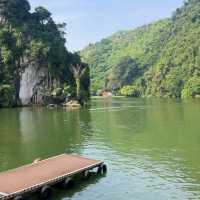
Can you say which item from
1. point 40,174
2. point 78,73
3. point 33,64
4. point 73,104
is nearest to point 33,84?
point 33,64

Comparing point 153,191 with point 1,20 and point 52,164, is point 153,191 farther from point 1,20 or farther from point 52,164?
point 1,20

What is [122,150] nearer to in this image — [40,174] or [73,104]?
[40,174]

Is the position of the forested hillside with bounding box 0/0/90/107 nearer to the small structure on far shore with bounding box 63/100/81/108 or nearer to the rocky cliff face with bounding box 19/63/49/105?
the rocky cliff face with bounding box 19/63/49/105

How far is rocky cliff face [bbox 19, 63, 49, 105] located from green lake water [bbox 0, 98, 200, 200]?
47601mm

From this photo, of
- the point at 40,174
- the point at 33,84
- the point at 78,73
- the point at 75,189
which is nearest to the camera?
the point at 75,189

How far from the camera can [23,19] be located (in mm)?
141000

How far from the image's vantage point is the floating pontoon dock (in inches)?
1150

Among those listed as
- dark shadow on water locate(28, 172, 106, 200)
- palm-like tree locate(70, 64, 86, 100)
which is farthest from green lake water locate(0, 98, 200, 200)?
palm-like tree locate(70, 64, 86, 100)

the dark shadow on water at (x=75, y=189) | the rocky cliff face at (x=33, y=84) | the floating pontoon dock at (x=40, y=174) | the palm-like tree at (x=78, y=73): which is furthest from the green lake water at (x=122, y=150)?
the rocky cliff face at (x=33, y=84)

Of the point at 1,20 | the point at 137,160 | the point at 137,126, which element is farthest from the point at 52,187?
the point at 1,20

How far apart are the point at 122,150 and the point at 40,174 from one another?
625 inches

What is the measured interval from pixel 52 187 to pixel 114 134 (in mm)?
28846

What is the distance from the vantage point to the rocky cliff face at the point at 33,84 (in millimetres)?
129375

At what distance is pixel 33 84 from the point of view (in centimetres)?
13138
